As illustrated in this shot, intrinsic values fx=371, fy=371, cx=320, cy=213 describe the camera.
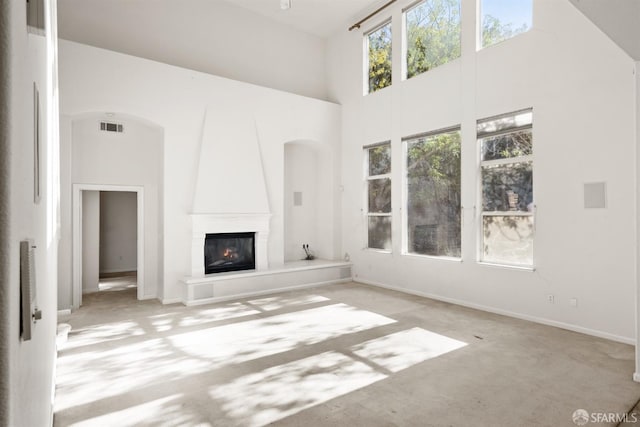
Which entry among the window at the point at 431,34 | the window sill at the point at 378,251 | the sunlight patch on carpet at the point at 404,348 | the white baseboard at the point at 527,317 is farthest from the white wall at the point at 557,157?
the sunlight patch on carpet at the point at 404,348

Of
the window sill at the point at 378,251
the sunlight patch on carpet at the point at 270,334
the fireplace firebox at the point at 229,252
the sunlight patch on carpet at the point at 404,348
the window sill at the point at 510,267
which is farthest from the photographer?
the window sill at the point at 378,251

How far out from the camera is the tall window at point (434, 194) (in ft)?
20.6

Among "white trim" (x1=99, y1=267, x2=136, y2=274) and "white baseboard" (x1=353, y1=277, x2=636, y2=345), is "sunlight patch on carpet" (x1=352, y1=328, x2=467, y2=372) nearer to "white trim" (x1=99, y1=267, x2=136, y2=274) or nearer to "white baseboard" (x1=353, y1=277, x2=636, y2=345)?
"white baseboard" (x1=353, y1=277, x2=636, y2=345)

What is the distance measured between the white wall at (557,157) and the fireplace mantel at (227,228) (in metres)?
2.87

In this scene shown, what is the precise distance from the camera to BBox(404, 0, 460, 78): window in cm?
629

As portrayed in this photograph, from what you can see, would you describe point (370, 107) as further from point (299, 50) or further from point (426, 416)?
point (426, 416)

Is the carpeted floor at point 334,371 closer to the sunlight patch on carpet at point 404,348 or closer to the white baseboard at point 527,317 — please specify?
the sunlight patch on carpet at point 404,348

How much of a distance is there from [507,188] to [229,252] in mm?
4876

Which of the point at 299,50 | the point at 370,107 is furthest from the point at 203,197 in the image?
the point at 299,50

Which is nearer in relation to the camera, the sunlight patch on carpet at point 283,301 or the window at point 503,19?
the window at point 503,19

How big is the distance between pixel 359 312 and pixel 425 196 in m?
2.55

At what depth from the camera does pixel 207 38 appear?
7.39m

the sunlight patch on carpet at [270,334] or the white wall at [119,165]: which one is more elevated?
the white wall at [119,165]

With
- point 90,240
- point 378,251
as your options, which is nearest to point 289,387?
point 378,251
